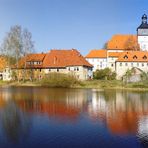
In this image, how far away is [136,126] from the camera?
22.1 meters

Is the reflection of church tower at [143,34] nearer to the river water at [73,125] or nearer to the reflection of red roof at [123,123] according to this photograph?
the river water at [73,125]

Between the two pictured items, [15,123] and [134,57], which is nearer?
[15,123]

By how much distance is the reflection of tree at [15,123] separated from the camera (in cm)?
1938

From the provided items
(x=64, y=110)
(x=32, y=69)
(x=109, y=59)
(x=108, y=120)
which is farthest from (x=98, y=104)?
(x=109, y=59)

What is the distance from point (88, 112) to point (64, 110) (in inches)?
87.6

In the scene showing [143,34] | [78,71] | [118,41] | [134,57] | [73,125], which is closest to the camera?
[73,125]

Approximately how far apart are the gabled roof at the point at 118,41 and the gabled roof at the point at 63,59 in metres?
15.6

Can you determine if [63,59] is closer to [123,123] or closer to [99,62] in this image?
[99,62]

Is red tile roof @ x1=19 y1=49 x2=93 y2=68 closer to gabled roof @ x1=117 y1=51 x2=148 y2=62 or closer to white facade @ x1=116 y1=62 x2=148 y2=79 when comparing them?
white facade @ x1=116 y1=62 x2=148 y2=79

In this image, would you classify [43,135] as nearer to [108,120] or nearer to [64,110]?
[108,120]

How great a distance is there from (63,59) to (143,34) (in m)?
25.1

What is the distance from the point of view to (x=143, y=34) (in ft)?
287

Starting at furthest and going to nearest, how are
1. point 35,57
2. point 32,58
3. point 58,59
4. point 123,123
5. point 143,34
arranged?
1. point 143,34
2. point 35,57
3. point 32,58
4. point 58,59
5. point 123,123

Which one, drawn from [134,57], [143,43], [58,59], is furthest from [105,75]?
[143,43]
